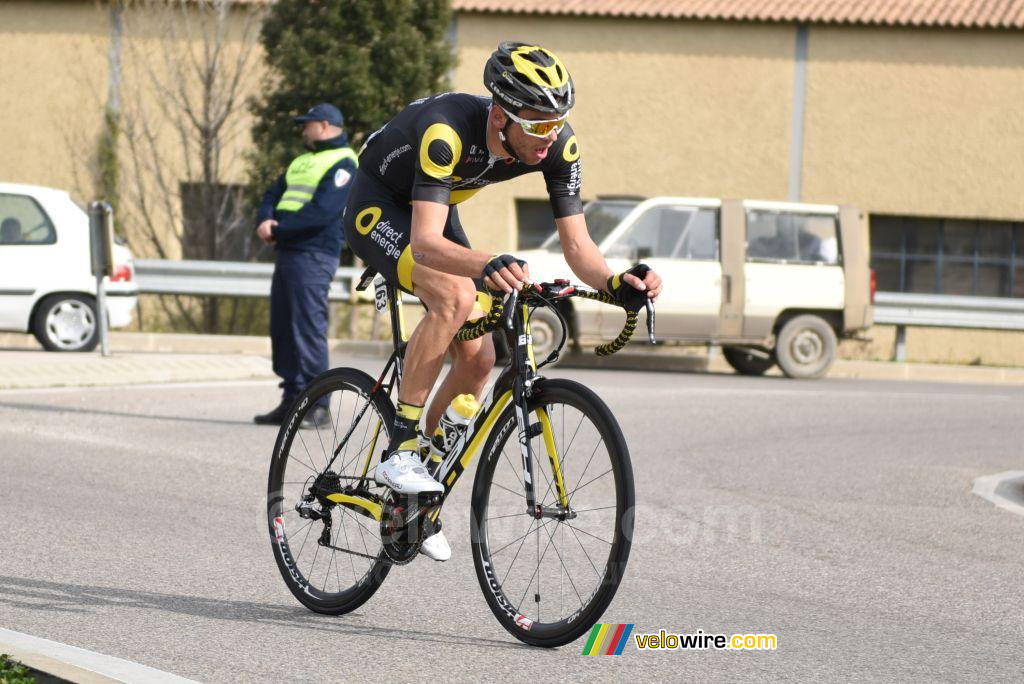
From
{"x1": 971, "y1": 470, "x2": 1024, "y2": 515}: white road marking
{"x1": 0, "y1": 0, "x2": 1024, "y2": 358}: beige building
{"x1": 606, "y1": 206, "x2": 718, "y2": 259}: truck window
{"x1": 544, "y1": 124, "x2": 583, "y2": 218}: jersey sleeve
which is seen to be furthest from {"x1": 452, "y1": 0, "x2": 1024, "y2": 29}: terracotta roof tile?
{"x1": 544, "y1": 124, "x2": 583, "y2": 218}: jersey sleeve

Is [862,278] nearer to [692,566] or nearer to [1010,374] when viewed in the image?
[1010,374]

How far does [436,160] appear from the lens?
16.2ft

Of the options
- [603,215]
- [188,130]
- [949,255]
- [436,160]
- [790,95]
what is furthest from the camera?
[949,255]

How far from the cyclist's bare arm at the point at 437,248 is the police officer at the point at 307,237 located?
17.3 ft

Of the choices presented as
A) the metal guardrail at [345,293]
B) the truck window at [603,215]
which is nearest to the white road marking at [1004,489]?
the truck window at [603,215]

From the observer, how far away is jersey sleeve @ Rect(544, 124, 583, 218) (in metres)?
5.14

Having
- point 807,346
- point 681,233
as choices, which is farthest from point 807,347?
point 681,233

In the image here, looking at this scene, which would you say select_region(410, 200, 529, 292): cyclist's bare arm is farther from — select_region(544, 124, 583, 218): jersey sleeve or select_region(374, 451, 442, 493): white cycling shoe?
select_region(374, 451, 442, 493): white cycling shoe

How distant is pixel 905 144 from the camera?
84.8 ft

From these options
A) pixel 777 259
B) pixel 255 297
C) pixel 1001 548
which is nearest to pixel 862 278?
pixel 777 259

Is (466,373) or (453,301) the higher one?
(453,301)

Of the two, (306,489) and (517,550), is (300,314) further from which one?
(517,550)

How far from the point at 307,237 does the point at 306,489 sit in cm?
477

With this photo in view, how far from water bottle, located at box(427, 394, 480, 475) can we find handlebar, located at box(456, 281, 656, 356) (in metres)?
0.24
